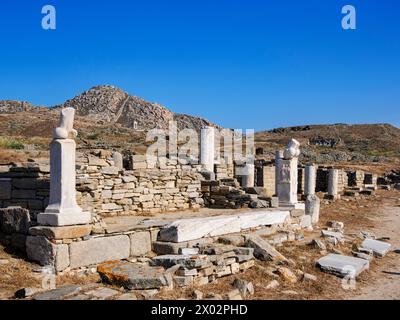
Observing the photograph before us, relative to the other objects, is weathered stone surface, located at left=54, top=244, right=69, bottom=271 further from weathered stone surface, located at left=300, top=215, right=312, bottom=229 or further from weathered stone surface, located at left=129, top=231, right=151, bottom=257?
weathered stone surface, located at left=300, top=215, right=312, bottom=229

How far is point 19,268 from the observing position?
7.25 meters

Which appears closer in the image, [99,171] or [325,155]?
[99,171]

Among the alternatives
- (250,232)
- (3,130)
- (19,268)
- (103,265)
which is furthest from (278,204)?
(3,130)

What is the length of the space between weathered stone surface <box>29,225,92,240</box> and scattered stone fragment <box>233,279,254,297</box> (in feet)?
8.97

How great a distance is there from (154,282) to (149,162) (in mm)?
8108

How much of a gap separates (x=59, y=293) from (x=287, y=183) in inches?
365

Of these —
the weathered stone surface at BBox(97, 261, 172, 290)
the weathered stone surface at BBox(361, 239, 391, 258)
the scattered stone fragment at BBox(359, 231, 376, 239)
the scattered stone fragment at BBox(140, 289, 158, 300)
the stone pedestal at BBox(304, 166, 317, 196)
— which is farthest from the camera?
the stone pedestal at BBox(304, 166, 317, 196)

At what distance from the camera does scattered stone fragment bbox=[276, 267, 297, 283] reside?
25.8ft

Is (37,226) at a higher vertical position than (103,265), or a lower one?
higher

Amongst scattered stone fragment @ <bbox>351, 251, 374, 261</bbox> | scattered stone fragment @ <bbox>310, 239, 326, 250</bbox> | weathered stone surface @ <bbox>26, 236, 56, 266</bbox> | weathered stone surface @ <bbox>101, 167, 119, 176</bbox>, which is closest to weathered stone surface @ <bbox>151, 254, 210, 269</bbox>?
weathered stone surface @ <bbox>26, 236, 56, 266</bbox>

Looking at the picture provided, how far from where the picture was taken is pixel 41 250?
24.6ft

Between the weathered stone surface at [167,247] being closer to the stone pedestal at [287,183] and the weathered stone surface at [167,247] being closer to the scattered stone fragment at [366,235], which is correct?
the stone pedestal at [287,183]

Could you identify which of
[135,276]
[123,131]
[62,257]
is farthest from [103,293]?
[123,131]
